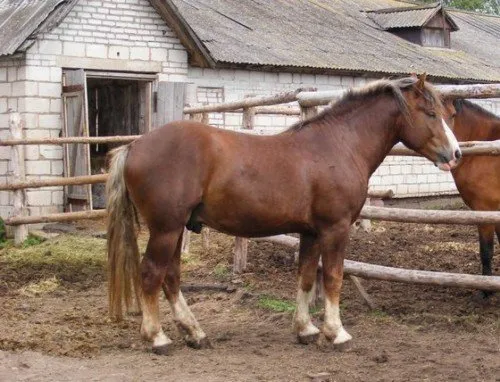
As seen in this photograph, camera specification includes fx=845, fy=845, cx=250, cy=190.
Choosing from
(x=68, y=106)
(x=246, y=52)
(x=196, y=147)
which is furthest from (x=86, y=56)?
(x=196, y=147)

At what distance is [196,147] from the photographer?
5.61 metres

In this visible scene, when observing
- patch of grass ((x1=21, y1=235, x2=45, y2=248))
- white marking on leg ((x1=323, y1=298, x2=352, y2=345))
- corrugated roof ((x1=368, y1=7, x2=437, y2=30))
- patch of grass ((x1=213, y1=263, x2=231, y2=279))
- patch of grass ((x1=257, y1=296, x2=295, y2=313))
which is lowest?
patch of grass ((x1=21, y1=235, x2=45, y2=248))

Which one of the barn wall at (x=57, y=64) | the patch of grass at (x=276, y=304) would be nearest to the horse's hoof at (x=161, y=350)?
the patch of grass at (x=276, y=304)

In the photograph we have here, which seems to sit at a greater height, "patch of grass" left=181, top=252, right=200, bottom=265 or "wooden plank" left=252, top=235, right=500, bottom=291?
"wooden plank" left=252, top=235, right=500, bottom=291

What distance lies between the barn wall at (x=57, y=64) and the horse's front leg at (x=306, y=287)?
666 centimetres

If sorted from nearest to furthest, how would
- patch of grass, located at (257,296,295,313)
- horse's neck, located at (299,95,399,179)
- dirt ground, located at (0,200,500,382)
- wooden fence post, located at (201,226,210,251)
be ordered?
dirt ground, located at (0,200,500,382), horse's neck, located at (299,95,399,179), patch of grass, located at (257,296,295,313), wooden fence post, located at (201,226,210,251)

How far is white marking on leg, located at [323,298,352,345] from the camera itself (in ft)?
19.1

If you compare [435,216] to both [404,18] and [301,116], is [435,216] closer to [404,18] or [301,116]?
[301,116]

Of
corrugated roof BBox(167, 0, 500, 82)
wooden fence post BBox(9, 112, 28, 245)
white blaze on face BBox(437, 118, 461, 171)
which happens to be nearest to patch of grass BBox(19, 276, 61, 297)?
wooden fence post BBox(9, 112, 28, 245)

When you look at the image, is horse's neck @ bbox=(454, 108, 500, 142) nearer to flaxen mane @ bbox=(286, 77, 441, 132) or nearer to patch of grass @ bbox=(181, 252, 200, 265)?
flaxen mane @ bbox=(286, 77, 441, 132)

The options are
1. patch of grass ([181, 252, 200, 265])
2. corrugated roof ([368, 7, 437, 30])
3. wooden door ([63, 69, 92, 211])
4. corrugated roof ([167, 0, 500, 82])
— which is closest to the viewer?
patch of grass ([181, 252, 200, 265])

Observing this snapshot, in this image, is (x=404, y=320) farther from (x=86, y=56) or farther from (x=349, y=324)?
(x=86, y=56)

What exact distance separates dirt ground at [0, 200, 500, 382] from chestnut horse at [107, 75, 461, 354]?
319mm

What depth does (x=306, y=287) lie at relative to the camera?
6102mm
